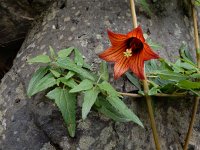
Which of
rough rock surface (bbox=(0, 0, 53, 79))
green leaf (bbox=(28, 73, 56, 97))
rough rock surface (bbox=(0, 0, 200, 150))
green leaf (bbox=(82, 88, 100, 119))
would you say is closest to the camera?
green leaf (bbox=(82, 88, 100, 119))

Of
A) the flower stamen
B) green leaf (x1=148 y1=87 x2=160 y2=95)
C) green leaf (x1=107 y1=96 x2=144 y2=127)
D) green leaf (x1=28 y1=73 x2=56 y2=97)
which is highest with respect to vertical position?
green leaf (x1=28 y1=73 x2=56 y2=97)

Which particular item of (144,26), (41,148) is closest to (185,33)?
(144,26)

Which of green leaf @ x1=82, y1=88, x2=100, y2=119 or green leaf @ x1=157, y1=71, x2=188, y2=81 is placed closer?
green leaf @ x1=82, y1=88, x2=100, y2=119

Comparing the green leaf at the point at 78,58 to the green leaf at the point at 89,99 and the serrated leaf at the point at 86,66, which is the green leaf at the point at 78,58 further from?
the green leaf at the point at 89,99

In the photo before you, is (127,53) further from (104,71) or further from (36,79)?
(36,79)

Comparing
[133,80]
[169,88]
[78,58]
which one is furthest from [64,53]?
[169,88]

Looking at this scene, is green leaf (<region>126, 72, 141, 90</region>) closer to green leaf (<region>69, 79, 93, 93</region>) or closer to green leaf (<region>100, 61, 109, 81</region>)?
green leaf (<region>100, 61, 109, 81</region>)

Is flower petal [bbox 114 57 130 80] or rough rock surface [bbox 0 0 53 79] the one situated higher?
flower petal [bbox 114 57 130 80]

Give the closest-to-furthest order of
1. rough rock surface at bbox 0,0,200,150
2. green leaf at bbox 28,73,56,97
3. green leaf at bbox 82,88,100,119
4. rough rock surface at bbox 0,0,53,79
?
green leaf at bbox 82,88,100,119, green leaf at bbox 28,73,56,97, rough rock surface at bbox 0,0,200,150, rough rock surface at bbox 0,0,53,79

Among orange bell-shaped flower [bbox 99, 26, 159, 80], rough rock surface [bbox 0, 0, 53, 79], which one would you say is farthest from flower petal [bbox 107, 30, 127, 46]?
rough rock surface [bbox 0, 0, 53, 79]
